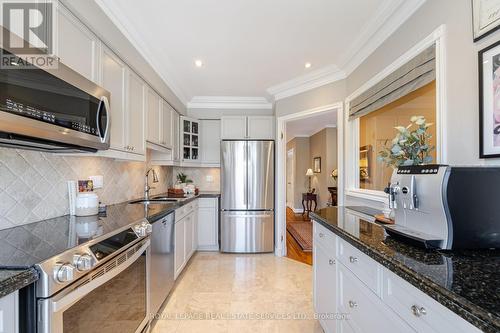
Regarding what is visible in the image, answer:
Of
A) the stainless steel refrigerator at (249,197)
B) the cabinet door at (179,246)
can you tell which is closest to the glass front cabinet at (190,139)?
the stainless steel refrigerator at (249,197)

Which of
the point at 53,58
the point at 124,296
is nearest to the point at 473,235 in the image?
the point at 124,296

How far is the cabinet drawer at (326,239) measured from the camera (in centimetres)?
171

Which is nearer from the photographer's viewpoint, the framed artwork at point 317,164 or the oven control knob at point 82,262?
the oven control knob at point 82,262

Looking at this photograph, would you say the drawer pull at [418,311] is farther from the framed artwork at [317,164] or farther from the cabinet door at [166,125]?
the framed artwork at [317,164]

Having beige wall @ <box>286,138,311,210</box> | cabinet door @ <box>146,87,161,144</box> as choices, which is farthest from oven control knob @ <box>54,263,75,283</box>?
beige wall @ <box>286,138,311,210</box>

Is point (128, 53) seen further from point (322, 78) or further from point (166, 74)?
point (322, 78)

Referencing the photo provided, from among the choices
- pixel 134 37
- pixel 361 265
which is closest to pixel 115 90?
pixel 134 37

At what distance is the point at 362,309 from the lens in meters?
1.27

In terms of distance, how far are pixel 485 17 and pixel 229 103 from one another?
3.55 meters

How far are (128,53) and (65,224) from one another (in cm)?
153

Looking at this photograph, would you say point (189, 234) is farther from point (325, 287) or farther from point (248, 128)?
point (325, 287)

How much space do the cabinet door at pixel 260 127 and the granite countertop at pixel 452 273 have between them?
9.73 ft

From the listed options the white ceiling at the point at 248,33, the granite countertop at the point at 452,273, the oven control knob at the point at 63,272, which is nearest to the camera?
the granite countertop at the point at 452,273

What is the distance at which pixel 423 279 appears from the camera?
2.65ft
